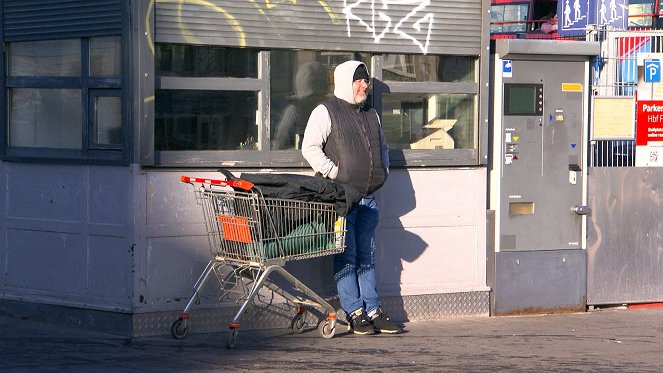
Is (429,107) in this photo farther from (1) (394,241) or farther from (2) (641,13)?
(2) (641,13)

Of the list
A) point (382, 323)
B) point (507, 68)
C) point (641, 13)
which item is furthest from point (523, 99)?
point (641, 13)

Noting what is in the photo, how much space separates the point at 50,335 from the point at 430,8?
405 centimetres

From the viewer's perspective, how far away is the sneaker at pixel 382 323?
→ 331 inches

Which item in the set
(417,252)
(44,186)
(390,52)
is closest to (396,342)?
(417,252)

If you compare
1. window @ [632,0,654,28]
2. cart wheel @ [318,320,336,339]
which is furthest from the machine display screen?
window @ [632,0,654,28]

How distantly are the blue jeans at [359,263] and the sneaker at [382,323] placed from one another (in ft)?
0.22

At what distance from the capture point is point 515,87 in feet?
30.9

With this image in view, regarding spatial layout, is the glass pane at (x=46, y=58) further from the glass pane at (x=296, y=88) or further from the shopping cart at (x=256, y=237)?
the glass pane at (x=296, y=88)

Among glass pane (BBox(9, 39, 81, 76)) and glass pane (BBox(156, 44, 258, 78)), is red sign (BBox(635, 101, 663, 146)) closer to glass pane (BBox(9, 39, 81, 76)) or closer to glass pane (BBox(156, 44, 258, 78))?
glass pane (BBox(156, 44, 258, 78))

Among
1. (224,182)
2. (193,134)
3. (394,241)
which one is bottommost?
(394,241)

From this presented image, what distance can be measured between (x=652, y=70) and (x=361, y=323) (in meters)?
3.90

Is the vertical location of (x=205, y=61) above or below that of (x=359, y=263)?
above

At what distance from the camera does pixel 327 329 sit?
8195 millimetres

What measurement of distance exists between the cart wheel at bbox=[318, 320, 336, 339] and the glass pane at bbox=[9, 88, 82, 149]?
2.31 metres
